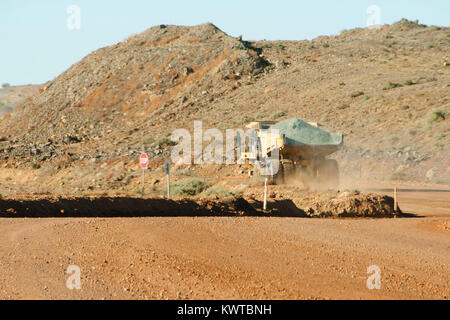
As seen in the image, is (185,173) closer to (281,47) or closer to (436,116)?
(436,116)

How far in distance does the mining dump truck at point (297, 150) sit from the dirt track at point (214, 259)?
1142 cm

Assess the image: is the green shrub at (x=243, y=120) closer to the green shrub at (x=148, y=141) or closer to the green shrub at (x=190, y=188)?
the green shrub at (x=148, y=141)

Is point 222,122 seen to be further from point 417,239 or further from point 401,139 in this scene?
point 417,239

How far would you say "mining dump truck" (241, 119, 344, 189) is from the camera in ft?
90.4

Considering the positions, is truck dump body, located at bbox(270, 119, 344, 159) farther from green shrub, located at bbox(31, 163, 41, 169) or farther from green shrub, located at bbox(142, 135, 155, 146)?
green shrub, located at bbox(31, 163, 41, 169)

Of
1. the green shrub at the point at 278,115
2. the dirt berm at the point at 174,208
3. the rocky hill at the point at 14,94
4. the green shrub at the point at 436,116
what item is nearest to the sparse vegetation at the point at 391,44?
the green shrub at the point at 278,115

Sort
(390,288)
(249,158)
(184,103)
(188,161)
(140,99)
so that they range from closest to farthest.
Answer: (390,288)
(249,158)
(188,161)
(184,103)
(140,99)

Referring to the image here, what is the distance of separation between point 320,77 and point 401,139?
20.4m

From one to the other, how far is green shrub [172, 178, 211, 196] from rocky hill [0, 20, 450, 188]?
1454 cm

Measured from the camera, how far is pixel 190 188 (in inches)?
1171

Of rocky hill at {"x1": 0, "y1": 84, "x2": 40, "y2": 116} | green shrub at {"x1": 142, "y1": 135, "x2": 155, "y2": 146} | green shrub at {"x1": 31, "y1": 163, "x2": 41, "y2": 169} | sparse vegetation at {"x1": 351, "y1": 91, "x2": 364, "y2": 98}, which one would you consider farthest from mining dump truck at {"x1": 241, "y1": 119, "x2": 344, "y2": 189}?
rocky hill at {"x1": 0, "y1": 84, "x2": 40, "y2": 116}

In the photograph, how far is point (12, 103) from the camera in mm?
149000

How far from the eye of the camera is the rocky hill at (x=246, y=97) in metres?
46.2

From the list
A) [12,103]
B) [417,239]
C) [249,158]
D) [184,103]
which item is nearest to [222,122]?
[184,103]
